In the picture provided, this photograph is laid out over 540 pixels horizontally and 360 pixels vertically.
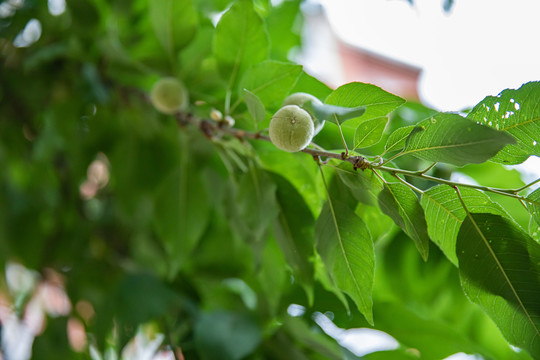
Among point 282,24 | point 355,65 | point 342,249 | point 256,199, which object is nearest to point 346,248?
point 342,249

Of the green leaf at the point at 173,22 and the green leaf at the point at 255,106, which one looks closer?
the green leaf at the point at 255,106

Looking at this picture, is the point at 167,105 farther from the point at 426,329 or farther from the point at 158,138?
the point at 426,329

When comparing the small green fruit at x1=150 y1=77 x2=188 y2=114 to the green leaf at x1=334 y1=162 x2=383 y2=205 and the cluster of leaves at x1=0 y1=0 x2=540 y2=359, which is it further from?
the green leaf at x1=334 y1=162 x2=383 y2=205

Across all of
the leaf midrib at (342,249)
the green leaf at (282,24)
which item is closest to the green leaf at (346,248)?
the leaf midrib at (342,249)

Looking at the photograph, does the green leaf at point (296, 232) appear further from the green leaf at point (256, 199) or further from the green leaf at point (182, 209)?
the green leaf at point (182, 209)

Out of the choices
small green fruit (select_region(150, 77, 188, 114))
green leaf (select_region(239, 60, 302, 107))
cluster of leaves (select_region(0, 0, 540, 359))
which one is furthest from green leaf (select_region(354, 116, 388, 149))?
small green fruit (select_region(150, 77, 188, 114))

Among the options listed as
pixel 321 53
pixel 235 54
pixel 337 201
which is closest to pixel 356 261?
pixel 337 201

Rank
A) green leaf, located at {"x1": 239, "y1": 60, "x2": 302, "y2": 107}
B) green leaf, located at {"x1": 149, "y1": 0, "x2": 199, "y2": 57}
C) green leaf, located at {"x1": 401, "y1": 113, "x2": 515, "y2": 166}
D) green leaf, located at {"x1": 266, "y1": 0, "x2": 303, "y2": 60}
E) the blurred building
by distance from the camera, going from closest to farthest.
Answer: green leaf, located at {"x1": 401, "y1": 113, "x2": 515, "y2": 166} → green leaf, located at {"x1": 239, "y1": 60, "x2": 302, "y2": 107} → green leaf, located at {"x1": 149, "y1": 0, "x2": 199, "y2": 57} → green leaf, located at {"x1": 266, "y1": 0, "x2": 303, "y2": 60} → the blurred building
